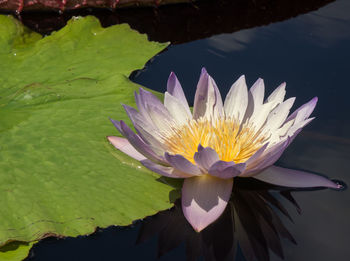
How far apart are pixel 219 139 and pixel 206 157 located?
0.53 feet

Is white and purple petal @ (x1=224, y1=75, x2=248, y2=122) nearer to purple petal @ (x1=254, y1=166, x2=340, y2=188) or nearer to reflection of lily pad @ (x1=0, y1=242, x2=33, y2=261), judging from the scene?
purple petal @ (x1=254, y1=166, x2=340, y2=188)

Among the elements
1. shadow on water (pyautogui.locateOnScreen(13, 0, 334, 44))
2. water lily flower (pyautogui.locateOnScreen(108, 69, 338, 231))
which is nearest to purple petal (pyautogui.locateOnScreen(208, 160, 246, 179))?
water lily flower (pyautogui.locateOnScreen(108, 69, 338, 231))

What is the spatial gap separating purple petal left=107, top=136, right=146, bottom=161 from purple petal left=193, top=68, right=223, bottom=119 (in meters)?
0.23

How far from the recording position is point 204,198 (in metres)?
1.35

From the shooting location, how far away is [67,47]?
7.13 ft

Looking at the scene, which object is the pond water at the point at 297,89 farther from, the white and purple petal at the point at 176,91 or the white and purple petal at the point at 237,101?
the white and purple petal at the point at 176,91

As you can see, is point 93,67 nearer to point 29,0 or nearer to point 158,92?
point 158,92

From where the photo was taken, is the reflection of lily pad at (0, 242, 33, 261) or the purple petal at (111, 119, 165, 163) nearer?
the reflection of lily pad at (0, 242, 33, 261)

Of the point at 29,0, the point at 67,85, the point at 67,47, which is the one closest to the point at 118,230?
the point at 67,85

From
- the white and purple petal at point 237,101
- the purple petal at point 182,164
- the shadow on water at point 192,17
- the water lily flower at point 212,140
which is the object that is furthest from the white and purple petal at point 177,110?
the shadow on water at point 192,17

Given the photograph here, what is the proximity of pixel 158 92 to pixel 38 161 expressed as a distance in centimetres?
57

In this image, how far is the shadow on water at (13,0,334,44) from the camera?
2.61m

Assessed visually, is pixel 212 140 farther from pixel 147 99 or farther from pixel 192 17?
pixel 192 17

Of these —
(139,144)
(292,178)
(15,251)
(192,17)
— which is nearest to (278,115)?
(292,178)
